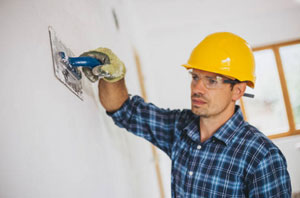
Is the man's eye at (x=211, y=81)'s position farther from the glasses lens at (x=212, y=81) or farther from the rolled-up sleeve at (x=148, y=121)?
the rolled-up sleeve at (x=148, y=121)

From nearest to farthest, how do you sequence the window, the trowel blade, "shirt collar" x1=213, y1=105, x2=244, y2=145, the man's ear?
the trowel blade
"shirt collar" x1=213, y1=105, x2=244, y2=145
the man's ear
the window

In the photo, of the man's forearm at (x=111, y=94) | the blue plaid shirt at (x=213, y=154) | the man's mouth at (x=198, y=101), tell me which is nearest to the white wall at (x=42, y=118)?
the man's forearm at (x=111, y=94)

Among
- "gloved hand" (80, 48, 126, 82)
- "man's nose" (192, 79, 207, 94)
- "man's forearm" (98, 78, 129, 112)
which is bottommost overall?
"man's nose" (192, 79, 207, 94)

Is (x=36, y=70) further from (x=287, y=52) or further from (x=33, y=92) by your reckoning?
(x=287, y=52)

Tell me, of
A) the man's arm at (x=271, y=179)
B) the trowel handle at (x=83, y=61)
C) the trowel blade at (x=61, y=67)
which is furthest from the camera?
the man's arm at (x=271, y=179)

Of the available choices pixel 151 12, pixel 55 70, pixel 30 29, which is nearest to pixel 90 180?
→ pixel 55 70

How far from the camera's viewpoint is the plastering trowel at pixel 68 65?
2.48 feet

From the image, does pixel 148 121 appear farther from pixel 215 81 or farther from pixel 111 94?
pixel 215 81

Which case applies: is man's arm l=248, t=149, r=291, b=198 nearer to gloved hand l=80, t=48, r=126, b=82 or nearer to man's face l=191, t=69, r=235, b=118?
man's face l=191, t=69, r=235, b=118

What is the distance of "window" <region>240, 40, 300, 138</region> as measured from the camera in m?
5.26

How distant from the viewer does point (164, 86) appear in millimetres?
5473

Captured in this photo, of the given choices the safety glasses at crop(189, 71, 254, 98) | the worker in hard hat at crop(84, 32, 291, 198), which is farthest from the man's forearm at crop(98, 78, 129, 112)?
the safety glasses at crop(189, 71, 254, 98)

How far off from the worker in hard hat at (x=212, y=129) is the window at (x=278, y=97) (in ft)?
13.3

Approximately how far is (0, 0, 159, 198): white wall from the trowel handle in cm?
6
